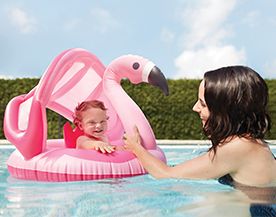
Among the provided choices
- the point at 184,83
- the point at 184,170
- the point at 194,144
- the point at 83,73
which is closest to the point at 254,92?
the point at 184,170

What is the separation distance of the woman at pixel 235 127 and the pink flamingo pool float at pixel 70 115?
2833 millimetres

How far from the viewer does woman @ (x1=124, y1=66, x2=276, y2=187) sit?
2.95 meters

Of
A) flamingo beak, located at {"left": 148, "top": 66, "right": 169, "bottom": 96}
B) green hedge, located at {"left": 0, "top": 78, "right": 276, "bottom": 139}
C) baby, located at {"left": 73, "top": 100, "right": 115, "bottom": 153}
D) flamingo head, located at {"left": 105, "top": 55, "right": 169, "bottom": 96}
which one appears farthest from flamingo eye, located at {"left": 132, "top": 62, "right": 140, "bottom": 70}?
green hedge, located at {"left": 0, "top": 78, "right": 276, "bottom": 139}

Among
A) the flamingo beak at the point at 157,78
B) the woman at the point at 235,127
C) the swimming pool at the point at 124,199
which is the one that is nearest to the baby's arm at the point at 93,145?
the swimming pool at the point at 124,199

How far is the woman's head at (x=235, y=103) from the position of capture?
294 centimetres

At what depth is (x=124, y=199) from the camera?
4.44 meters

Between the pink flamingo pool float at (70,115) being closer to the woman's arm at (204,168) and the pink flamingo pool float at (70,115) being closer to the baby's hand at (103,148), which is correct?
the baby's hand at (103,148)

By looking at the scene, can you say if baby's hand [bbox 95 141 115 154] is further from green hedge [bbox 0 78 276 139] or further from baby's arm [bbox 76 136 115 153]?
green hedge [bbox 0 78 276 139]

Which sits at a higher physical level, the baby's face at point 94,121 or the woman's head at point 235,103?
the woman's head at point 235,103

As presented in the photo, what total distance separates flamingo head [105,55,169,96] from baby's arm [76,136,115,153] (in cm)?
95

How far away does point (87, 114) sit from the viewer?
238 inches

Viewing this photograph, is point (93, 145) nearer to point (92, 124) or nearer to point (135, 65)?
point (92, 124)

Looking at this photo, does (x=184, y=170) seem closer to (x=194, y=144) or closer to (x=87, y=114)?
(x=87, y=114)

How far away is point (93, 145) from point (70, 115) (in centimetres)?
153
